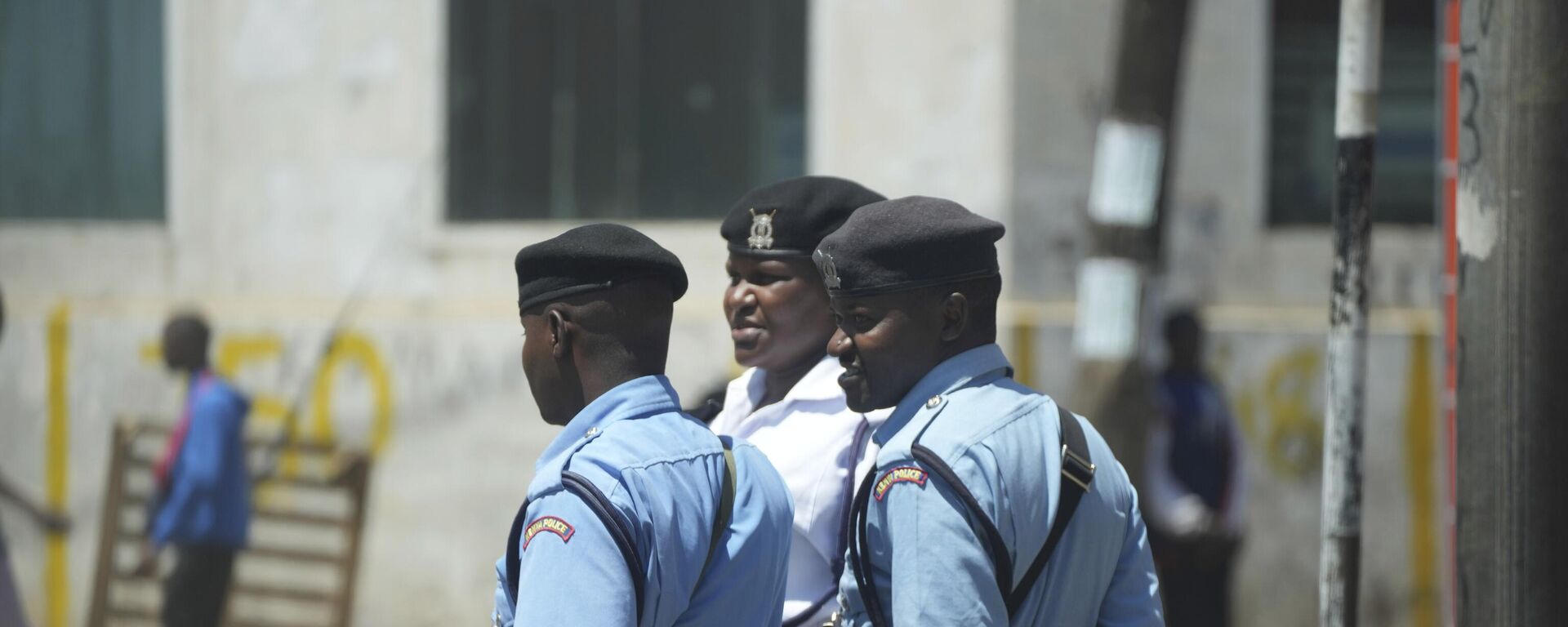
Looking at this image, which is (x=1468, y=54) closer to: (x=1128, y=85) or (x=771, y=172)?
(x=1128, y=85)

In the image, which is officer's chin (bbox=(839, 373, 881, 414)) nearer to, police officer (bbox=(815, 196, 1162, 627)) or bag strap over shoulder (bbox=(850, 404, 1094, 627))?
police officer (bbox=(815, 196, 1162, 627))

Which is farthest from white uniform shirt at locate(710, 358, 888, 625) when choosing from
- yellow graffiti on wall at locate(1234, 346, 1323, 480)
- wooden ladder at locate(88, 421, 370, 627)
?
wooden ladder at locate(88, 421, 370, 627)

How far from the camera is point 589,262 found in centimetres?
241

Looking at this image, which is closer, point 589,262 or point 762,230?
point 589,262

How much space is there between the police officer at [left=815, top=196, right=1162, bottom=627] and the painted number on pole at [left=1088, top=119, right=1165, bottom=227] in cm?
273

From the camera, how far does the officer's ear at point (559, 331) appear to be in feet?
8.01

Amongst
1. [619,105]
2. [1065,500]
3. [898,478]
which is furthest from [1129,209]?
[619,105]

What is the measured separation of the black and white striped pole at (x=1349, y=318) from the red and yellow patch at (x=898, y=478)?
1.36m

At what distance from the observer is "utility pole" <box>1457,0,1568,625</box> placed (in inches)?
112

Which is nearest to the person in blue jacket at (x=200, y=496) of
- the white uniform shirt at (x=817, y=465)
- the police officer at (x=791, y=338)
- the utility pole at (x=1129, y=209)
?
the utility pole at (x=1129, y=209)

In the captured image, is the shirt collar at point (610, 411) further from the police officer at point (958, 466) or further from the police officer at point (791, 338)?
the police officer at point (791, 338)

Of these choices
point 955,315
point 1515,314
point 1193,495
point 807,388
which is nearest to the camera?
point 955,315

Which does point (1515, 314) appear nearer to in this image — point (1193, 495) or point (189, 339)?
point (1193, 495)

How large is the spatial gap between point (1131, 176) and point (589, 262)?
322cm
